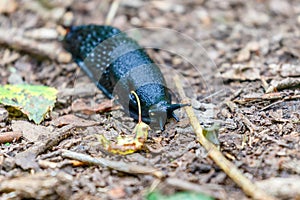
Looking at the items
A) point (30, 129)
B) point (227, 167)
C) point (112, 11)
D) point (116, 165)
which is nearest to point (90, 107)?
point (30, 129)

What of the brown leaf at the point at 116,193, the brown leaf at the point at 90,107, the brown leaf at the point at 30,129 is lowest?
the brown leaf at the point at 116,193

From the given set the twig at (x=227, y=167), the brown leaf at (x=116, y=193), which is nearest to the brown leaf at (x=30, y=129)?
the brown leaf at (x=116, y=193)

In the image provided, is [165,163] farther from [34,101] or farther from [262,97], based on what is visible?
[34,101]

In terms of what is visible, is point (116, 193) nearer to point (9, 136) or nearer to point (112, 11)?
point (9, 136)

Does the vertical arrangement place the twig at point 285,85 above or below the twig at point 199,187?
above

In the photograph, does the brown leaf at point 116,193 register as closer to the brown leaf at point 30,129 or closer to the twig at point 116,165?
the twig at point 116,165

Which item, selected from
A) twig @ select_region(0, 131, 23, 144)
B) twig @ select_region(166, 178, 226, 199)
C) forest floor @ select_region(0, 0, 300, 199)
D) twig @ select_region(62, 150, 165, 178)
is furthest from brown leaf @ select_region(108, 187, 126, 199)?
twig @ select_region(0, 131, 23, 144)
